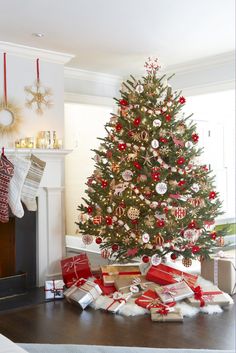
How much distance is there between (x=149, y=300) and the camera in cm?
375

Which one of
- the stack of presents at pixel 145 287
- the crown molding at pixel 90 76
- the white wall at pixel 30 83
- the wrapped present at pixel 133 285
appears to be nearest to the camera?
the stack of presents at pixel 145 287

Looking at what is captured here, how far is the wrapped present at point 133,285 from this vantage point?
3.95m

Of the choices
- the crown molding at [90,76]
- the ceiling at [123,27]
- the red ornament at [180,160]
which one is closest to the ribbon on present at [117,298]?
the red ornament at [180,160]

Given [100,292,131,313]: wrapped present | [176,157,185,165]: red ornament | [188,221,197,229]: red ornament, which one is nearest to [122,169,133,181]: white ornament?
[176,157,185,165]: red ornament

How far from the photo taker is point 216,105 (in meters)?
7.00

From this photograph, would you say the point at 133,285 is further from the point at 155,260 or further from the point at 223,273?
the point at 223,273

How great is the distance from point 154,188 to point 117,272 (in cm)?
93

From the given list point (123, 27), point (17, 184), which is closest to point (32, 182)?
point (17, 184)

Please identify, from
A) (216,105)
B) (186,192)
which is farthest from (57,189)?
(216,105)

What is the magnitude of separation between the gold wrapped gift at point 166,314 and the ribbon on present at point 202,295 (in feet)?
0.91

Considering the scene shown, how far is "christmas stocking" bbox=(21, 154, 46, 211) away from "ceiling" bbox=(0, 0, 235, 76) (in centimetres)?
120

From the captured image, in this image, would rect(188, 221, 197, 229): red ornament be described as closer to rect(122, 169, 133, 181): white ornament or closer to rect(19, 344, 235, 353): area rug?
rect(122, 169, 133, 181): white ornament

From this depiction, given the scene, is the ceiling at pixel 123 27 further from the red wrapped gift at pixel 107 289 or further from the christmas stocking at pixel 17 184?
the red wrapped gift at pixel 107 289

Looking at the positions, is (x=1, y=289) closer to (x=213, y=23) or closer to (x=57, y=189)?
(x=57, y=189)
